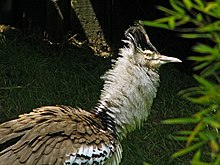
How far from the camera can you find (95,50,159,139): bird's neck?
321 centimetres

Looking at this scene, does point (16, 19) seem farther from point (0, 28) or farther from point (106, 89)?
point (106, 89)

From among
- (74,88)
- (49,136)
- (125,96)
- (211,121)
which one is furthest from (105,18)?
(211,121)

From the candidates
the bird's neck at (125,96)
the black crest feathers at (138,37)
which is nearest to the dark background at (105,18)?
the black crest feathers at (138,37)

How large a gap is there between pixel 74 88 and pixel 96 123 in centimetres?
191

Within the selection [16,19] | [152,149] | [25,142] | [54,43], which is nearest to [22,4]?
[16,19]

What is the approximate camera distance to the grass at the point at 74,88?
432cm

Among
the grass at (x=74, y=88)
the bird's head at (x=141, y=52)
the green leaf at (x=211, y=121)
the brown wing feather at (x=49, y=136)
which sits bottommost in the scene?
the grass at (x=74, y=88)

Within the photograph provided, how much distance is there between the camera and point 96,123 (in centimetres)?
315

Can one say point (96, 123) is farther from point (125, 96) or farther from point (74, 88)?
point (74, 88)

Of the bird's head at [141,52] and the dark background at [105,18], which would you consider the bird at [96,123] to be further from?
the dark background at [105,18]

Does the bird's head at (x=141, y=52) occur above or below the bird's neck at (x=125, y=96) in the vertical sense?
above

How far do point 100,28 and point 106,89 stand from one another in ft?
9.55

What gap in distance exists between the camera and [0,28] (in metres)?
5.95

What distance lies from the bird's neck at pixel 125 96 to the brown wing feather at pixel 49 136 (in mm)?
103
